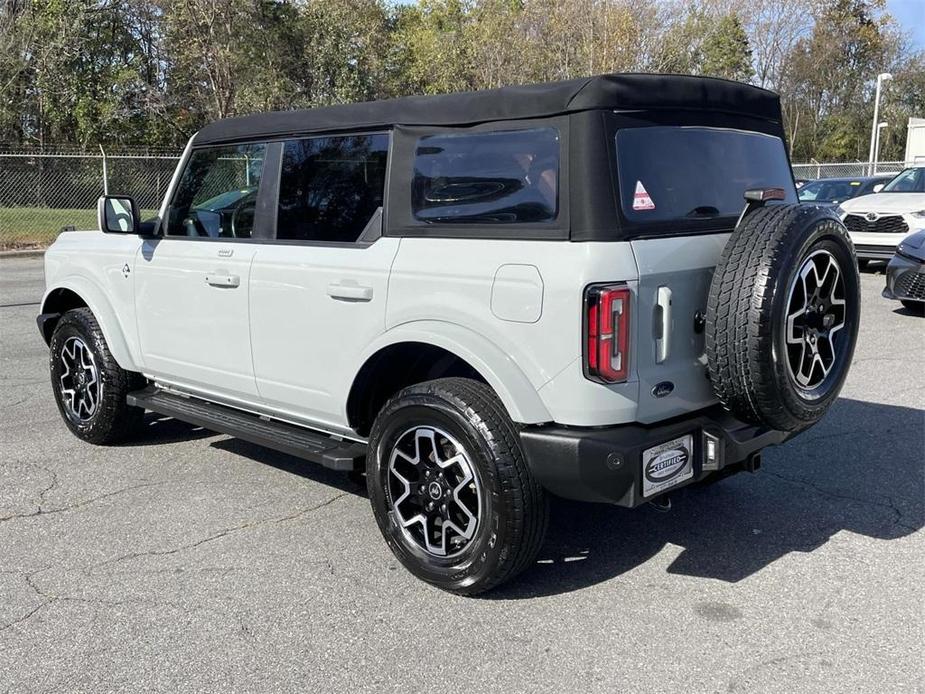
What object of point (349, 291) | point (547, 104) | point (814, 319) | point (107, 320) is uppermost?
point (547, 104)

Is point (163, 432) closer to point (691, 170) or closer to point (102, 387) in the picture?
point (102, 387)

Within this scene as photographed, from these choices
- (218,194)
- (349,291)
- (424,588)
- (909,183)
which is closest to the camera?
(424,588)

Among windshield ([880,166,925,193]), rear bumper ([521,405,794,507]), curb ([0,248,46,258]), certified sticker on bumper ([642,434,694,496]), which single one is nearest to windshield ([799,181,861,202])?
windshield ([880,166,925,193])

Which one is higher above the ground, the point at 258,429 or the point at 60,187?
the point at 60,187

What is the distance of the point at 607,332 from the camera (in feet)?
10.1

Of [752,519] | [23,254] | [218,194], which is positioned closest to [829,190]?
[752,519]

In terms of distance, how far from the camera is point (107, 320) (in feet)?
→ 17.2

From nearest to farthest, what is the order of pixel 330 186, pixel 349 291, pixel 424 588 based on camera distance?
pixel 424 588
pixel 349 291
pixel 330 186

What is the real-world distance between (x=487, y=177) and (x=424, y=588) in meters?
1.72

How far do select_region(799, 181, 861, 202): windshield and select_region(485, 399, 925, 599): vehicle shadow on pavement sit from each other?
483 inches

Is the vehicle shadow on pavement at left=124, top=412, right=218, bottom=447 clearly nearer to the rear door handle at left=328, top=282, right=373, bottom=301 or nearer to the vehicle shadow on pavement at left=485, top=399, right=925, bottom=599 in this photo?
the rear door handle at left=328, top=282, right=373, bottom=301

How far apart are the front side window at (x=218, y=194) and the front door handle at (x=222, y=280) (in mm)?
233

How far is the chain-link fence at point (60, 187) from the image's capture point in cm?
1847

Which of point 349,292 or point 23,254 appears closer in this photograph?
point 349,292
